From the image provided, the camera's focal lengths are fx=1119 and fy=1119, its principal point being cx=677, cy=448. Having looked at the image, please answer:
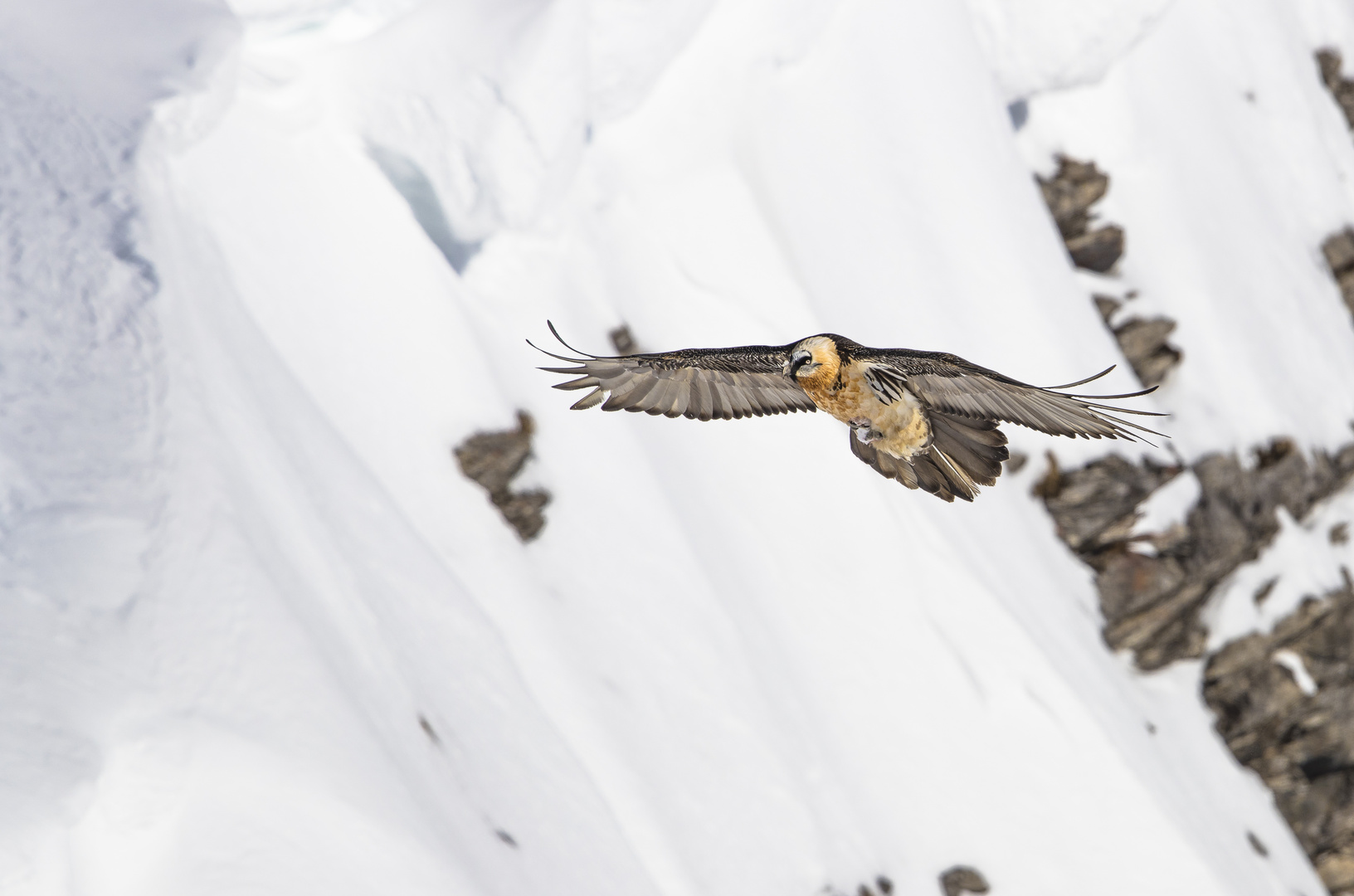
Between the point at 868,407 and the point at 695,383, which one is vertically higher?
the point at 695,383

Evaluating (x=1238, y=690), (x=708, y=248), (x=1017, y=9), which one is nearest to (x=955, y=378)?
(x=708, y=248)

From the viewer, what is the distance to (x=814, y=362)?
231 inches

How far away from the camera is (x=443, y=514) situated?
12789 millimetres

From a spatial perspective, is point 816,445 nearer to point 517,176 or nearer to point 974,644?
point 974,644

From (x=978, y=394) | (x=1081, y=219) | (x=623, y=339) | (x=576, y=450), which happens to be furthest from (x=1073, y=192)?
(x=978, y=394)

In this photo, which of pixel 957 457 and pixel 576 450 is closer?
pixel 957 457

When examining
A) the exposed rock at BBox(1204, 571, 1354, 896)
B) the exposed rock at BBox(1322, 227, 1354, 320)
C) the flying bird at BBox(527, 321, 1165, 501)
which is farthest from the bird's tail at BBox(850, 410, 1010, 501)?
the exposed rock at BBox(1322, 227, 1354, 320)

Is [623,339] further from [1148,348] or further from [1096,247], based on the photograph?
[1148,348]

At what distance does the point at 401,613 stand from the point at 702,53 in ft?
38.6

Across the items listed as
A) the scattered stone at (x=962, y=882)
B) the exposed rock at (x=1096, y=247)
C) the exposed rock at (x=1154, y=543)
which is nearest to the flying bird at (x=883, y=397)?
the scattered stone at (x=962, y=882)

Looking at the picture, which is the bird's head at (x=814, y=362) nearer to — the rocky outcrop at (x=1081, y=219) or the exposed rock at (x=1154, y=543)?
the exposed rock at (x=1154, y=543)

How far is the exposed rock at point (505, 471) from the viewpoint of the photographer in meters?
13.3

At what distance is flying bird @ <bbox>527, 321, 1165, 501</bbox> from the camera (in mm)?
6027

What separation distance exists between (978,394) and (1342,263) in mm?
24006
